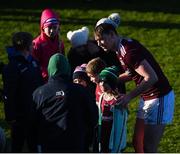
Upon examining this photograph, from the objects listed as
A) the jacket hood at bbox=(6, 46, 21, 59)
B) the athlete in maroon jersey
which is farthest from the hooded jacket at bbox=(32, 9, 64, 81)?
the athlete in maroon jersey

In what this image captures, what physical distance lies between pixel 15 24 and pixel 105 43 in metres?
6.77

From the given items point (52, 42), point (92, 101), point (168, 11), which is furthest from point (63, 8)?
point (92, 101)

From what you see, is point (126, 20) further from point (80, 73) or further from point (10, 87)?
point (10, 87)

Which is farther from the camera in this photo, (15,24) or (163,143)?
(15,24)

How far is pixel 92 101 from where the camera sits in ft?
16.5

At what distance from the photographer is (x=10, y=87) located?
5695 millimetres

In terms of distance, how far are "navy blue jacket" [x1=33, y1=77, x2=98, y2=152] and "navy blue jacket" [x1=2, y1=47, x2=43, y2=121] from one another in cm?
72

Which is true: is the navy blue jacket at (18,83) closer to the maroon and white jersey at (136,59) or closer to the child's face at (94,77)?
the child's face at (94,77)

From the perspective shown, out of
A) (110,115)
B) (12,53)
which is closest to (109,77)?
(110,115)

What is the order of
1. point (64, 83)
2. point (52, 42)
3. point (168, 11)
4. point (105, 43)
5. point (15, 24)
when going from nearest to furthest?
point (64, 83), point (105, 43), point (52, 42), point (15, 24), point (168, 11)

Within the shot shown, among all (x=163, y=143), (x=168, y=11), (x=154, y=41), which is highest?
(x=168, y=11)

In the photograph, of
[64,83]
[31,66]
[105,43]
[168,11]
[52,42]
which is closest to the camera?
[64,83]

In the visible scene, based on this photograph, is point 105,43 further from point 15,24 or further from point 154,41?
point 15,24

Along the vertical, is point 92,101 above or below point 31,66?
below
